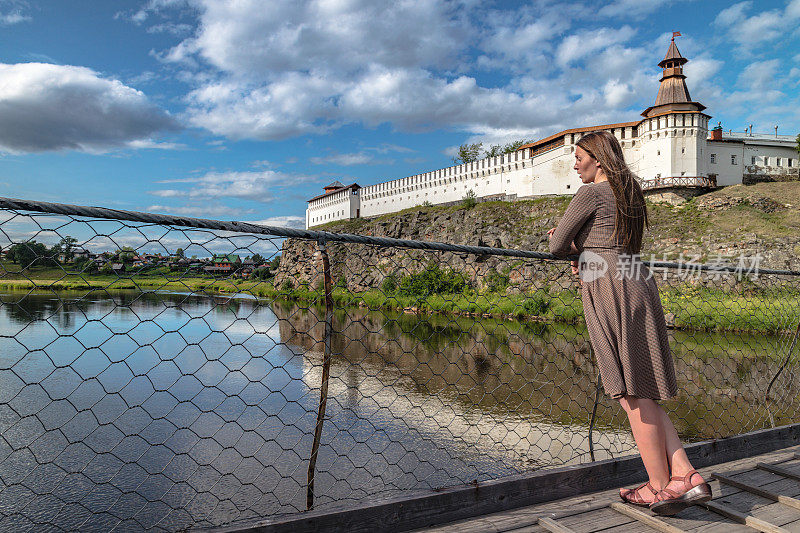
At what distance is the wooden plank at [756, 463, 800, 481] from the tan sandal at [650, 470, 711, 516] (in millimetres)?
804

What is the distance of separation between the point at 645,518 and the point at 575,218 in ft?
4.09

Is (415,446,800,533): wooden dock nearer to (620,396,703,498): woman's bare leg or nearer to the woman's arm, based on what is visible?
(620,396,703,498): woman's bare leg

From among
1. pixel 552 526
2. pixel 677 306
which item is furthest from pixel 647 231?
pixel 552 526

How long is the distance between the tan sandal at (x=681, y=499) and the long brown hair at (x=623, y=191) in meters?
0.98

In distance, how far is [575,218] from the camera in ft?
7.25

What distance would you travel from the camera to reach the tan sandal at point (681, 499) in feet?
6.60

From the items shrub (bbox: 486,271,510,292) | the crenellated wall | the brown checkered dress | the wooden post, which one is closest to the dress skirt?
the brown checkered dress

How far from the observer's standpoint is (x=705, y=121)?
3834 centimetres

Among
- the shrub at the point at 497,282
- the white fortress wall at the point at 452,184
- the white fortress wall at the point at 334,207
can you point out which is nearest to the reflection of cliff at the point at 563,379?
the shrub at the point at 497,282

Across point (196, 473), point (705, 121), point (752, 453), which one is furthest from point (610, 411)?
point (705, 121)

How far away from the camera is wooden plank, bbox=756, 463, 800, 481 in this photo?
2471 mm

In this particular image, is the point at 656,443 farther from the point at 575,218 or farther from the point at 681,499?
the point at 575,218

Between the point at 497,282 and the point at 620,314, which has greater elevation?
the point at 497,282

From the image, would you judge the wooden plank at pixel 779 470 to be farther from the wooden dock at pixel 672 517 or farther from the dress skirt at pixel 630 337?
the dress skirt at pixel 630 337
